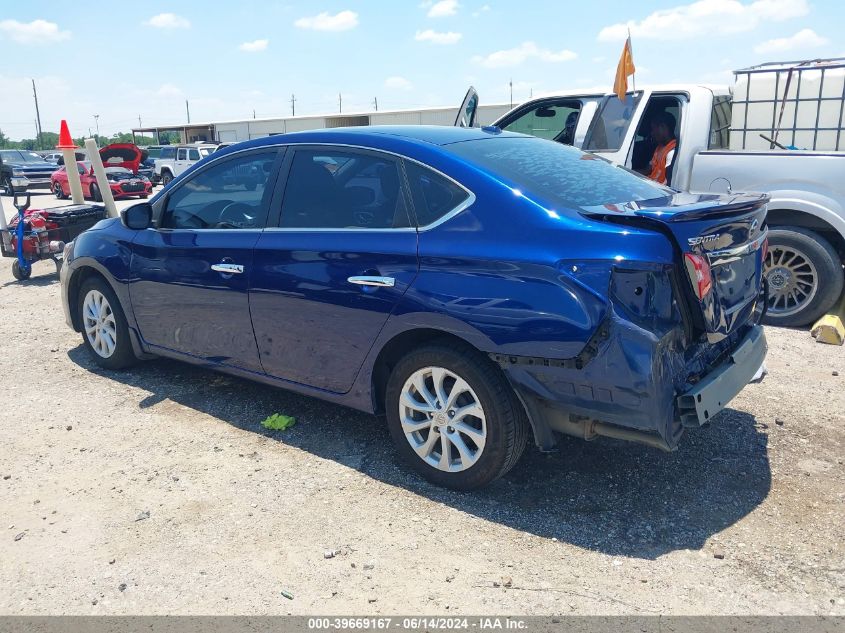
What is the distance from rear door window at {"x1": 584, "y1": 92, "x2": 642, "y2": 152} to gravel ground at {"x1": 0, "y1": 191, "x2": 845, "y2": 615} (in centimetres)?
309

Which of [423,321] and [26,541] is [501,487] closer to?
[423,321]

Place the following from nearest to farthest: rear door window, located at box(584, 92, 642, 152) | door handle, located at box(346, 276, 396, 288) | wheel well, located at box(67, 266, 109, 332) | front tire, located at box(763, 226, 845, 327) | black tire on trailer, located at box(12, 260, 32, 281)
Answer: door handle, located at box(346, 276, 396, 288) < wheel well, located at box(67, 266, 109, 332) < front tire, located at box(763, 226, 845, 327) < rear door window, located at box(584, 92, 642, 152) < black tire on trailer, located at box(12, 260, 32, 281)

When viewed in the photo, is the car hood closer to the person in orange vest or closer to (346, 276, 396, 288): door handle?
the person in orange vest

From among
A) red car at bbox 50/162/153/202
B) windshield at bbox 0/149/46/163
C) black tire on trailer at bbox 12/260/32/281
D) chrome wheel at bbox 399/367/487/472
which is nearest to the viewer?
chrome wheel at bbox 399/367/487/472

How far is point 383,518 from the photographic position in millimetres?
3348

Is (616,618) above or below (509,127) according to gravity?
below

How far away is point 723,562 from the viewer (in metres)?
2.94

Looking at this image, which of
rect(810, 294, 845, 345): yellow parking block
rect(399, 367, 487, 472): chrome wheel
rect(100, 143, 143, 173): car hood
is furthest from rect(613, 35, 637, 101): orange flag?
rect(100, 143, 143, 173): car hood

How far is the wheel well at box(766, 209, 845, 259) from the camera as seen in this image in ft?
19.8

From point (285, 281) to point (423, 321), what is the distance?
3.20 ft

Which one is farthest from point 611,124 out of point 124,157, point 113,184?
point 124,157

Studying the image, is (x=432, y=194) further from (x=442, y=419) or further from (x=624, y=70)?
(x=624, y=70)

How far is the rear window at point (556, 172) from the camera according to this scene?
3389mm

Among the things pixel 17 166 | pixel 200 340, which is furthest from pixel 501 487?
pixel 17 166
